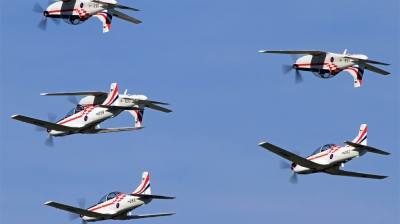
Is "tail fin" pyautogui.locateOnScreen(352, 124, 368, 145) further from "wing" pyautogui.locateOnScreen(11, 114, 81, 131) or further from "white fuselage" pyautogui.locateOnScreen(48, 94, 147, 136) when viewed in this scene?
"wing" pyautogui.locateOnScreen(11, 114, 81, 131)

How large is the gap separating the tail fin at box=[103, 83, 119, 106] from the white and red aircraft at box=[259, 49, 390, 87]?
10.7 metres

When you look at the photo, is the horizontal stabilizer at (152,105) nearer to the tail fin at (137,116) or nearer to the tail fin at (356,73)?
the tail fin at (137,116)

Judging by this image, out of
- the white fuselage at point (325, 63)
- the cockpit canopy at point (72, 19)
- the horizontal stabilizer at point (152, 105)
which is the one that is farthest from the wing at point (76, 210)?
the white fuselage at point (325, 63)

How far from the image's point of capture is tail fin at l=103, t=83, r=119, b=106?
293 feet

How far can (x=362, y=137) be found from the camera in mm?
87750

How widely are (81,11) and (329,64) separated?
18.1 meters

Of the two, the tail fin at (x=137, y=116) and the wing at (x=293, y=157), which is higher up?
the tail fin at (x=137, y=116)

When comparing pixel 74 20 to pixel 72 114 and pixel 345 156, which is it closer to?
pixel 72 114

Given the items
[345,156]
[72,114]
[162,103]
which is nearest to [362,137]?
[345,156]

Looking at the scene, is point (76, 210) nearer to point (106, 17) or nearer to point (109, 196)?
point (109, 196)

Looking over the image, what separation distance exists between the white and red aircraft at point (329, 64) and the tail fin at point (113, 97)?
35.0 feet

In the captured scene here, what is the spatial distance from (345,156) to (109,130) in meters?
18.8

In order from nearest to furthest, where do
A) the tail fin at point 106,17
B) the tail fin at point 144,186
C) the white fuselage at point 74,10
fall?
the tail fin at point 106,17, the white fuselage at point 74,10, the tail fin at point 144,186

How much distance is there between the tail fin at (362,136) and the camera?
87.6 metres
